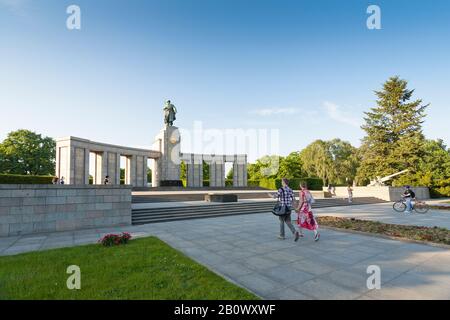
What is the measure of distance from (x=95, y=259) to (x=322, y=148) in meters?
52.5

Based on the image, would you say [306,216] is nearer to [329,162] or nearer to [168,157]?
[168,157]

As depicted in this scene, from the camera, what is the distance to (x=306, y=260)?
5.89 metres

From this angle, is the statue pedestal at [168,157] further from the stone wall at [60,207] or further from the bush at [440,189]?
the bush at [440,189]

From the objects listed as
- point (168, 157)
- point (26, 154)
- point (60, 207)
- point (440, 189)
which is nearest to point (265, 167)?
point (168, 157)

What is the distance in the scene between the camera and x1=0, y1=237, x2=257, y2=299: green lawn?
3969 millimetres

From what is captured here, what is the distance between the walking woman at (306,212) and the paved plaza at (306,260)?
1.52 ft

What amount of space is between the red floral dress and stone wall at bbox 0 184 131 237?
8222 mm

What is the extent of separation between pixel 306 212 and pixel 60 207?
1020 centimetres

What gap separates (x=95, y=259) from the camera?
19.1 feet

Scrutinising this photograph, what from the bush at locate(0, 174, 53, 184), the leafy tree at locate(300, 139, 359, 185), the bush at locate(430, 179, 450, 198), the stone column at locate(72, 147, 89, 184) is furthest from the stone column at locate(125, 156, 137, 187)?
the bush at locate(430, 179, 450, 198)

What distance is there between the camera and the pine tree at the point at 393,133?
121 feet

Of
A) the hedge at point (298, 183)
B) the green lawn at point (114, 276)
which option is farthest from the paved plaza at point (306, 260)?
the hedge at point (298, 183)
